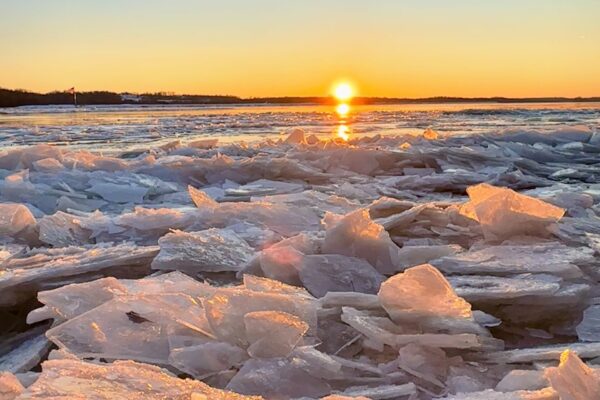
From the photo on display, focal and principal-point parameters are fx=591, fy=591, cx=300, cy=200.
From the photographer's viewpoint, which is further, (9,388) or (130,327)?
(130,327)

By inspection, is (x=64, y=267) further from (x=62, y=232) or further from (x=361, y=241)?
(x=361, y=241)

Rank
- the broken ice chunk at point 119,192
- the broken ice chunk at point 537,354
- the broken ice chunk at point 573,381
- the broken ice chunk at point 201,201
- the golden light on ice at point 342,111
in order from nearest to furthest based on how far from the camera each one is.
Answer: the broken ice chunk at point 573,381, the broken ice chunk at point 537,354, the broken ice chunk at point 201,201, the broken ice chunk at point 119,192, the golden light on ice at point 342,111

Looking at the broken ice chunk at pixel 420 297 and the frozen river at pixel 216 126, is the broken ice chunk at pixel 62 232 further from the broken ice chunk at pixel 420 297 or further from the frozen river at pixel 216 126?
the frozen river at pixel 216 126

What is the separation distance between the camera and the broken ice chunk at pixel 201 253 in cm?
212

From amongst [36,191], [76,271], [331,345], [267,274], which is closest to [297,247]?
[267,274]

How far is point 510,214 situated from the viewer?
2352 mm

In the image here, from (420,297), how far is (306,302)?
0.31 m

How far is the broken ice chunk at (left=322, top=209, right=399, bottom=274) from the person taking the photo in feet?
6.87

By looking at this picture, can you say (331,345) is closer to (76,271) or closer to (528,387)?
(528,387)

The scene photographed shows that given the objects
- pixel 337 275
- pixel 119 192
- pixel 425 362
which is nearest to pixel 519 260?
pixel 337 275

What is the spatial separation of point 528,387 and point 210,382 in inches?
27.6

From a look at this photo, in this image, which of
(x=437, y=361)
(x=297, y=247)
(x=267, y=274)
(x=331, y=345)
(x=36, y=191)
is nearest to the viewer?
(x=437, y=361)

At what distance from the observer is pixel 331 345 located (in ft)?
5.09

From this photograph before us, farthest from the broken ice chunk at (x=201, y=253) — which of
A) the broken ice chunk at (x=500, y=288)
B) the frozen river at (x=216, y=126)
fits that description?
the frozen river at (x=216, y=126)
